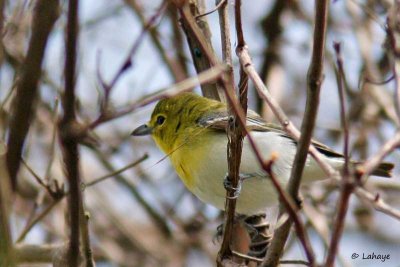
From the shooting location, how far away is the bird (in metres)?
4.52

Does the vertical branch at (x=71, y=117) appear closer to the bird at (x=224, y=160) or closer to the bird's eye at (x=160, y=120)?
the bird at (x=224, y=160)

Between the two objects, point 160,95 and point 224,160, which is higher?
point 160,95

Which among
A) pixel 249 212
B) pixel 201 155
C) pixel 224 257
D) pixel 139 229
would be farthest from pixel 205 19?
pixel 139 229

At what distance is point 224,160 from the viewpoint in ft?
14.9

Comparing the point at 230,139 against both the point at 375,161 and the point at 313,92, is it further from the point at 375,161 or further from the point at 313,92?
the point at 375,161

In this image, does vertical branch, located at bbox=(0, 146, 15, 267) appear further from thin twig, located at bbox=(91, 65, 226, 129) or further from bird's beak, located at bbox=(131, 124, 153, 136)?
bird's beak, located at bbox=(131, 124, 153, 136)

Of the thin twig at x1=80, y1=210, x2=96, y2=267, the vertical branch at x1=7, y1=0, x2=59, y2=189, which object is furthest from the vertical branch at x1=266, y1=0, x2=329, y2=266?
the vertical branch at x1=7, y1=0, x2=59, y2=189

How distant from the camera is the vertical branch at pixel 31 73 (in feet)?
6.06

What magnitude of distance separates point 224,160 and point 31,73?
2783mm

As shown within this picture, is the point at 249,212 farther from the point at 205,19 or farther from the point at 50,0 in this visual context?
the point at 50,0

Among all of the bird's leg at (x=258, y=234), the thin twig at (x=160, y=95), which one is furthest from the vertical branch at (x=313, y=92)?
the bird's leg at (x=258, y=234)

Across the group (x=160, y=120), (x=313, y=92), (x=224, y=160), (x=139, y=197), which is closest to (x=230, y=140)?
(x=313, y=92)

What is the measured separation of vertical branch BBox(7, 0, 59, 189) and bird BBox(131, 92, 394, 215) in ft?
8.07

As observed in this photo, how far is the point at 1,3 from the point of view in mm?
2033
